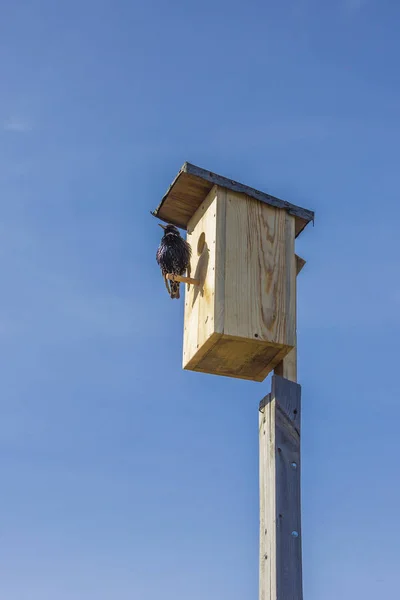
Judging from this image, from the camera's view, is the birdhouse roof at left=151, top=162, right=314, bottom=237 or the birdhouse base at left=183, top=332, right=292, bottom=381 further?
the birdhouse roof at left=151, top=162, right=314, bottom=237

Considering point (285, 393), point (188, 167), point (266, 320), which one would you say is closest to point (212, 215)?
point (188, 167)

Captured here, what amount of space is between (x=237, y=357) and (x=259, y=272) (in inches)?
17.5

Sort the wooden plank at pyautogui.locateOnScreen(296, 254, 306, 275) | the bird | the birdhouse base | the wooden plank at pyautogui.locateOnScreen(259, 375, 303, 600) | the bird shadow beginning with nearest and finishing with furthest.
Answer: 1. the wooden plank at pyautogui.locateOnScreen(259, 375, 303, 600)
2. the birdhouse base
3. the bird shadow
4. the wooden plank at pyautogui.locateOnScreen(296, 254, 306, 275)
5. the bird

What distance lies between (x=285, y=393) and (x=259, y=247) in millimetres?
873

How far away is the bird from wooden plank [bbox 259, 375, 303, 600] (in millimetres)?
1101

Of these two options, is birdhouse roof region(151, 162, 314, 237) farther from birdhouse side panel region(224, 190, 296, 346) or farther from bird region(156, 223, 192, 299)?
bird region(156, 223, 192, 299)

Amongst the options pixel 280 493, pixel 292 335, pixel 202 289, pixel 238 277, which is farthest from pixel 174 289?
pixel 280 493

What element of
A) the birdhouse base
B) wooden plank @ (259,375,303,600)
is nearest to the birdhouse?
the birdhouse base

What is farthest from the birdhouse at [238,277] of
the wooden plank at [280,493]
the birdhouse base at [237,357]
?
the wooden plank at [280,493]

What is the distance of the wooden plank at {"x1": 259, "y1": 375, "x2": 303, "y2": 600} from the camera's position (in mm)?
3615

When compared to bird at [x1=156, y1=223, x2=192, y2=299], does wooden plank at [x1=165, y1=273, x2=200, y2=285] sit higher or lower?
lower

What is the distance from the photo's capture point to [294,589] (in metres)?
3.59

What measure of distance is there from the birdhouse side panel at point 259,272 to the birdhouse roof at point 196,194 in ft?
0.13

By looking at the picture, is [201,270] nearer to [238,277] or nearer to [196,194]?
[238,277]
